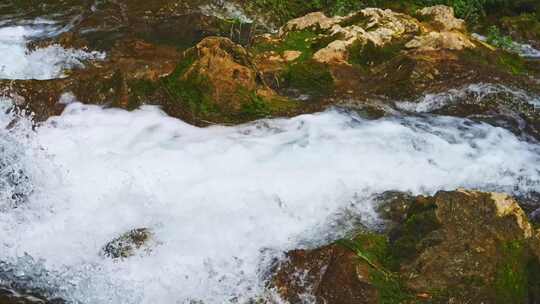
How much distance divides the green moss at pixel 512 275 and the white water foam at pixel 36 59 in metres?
6.24

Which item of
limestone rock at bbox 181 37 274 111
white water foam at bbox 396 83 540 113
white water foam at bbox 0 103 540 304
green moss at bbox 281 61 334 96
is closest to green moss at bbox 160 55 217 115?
limestone rock at bbox 181 37 274 111

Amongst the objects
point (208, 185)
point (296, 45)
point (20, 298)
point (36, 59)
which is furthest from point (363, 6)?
point (20, 298)

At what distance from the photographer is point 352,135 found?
6457mm

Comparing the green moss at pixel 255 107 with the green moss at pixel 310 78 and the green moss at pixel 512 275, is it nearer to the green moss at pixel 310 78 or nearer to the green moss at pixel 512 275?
the green moss at pixel 310 78

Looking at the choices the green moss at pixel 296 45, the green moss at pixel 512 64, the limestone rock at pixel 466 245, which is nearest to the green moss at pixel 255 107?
the green moss at pixel 296 45

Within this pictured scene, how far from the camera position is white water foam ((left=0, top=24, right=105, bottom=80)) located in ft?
26.2

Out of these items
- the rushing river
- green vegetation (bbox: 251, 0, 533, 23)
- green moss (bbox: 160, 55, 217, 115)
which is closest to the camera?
the rushing river

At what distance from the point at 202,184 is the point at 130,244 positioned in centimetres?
101

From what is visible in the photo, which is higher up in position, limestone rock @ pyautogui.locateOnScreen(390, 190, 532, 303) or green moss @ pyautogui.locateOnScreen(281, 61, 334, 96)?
limestone rock @ pyautogui.locateOnScreen(390, 190, 532, 303)

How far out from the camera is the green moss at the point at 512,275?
4.18 metres

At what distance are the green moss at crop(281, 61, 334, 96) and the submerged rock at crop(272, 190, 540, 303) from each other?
3115mm

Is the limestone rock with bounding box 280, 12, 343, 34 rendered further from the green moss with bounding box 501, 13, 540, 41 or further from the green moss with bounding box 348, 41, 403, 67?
the green moss with bounding box 501, 13, 540, 41

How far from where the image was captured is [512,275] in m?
4.24

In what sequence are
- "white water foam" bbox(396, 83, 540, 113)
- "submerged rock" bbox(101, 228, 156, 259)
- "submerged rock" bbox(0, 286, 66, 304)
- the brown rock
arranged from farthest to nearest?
"white water foam" bbox(396, 83, 540, 113) < "submerged rock" bbox(101, 228, 156, 259) < "submerged rock" bbox(0, 286, 66, 304) < the brown rock
